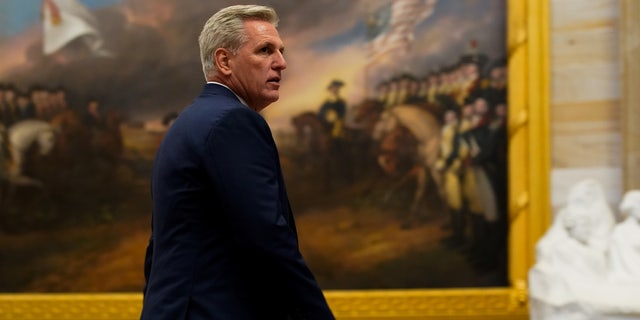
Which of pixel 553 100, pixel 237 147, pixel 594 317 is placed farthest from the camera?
pixel 553 100

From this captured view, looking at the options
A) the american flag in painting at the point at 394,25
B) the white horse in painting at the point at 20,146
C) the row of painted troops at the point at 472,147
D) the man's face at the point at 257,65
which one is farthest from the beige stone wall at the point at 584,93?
the man's face at the point at 257,65

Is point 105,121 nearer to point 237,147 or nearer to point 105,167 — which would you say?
point 105,167

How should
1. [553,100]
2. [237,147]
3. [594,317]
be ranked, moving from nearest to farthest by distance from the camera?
[237,147]
[594,317]
[553,100]

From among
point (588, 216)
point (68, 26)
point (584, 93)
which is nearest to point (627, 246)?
point (588, 216)

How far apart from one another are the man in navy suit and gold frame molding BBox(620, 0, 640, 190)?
5.24 meters

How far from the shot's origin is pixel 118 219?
7.97 meters

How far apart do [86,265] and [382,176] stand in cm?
284

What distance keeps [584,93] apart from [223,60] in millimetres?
5475

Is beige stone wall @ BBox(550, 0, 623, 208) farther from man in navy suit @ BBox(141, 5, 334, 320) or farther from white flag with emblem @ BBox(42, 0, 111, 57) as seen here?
man in navy suit @ BBox(141, 5, 334, 320)

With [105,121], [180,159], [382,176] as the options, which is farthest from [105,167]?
[180,159]

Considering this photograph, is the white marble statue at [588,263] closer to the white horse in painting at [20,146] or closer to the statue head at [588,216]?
the statue head at [588,216]

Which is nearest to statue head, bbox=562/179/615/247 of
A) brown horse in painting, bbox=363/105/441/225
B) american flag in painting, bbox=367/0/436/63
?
brown horse in painting, bbox=363/105/441/225

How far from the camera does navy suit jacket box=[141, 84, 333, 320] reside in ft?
7.93

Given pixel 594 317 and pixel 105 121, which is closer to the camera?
pixel 594 317
